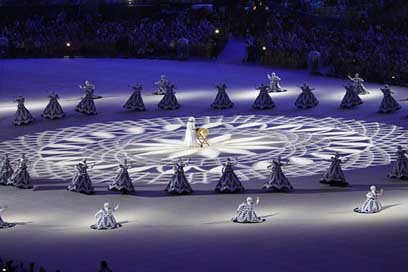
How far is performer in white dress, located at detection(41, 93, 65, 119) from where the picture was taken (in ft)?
127

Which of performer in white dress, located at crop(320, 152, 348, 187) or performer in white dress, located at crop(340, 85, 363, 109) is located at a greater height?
performer in white dress, located at crop(320, 152, 348, 187)

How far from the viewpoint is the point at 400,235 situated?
76.3 feet

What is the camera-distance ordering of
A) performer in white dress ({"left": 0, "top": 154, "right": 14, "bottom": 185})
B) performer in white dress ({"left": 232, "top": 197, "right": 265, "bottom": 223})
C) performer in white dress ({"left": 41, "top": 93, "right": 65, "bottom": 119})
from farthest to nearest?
1. performer in white dress ({"left": 41, "top": 93, "right": 65, "bottom": 119})
2. performer in white dress ({"left": 0, "top": 154, "right": 14, "bottom": 185})
3. performer in white dress ({"left": 232, "top": 197, "right": 265, "bottom": 223})

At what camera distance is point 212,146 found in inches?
1324

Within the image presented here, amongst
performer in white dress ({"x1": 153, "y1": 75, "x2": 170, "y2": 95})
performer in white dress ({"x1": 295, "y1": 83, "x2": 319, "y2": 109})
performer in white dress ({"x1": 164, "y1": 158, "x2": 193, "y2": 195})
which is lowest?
performer in white dress ({"x1": 153, "y1": 75, "x2": 170, "y2": 95})

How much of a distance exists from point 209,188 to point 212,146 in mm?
5268

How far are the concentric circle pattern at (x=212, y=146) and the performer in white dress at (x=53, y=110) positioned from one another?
5.92 feet

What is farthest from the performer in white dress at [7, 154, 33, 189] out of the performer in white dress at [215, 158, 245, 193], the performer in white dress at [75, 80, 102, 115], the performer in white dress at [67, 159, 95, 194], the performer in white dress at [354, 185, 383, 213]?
the performer in white dress at [75, 80, 102, 115]

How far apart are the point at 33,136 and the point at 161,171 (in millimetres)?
6902

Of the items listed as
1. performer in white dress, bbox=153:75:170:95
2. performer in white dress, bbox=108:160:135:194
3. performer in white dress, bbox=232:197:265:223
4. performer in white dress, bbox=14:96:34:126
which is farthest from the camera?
performer in white dress, bbox=153:75:170:95

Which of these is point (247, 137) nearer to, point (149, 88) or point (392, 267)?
point (149, 88)

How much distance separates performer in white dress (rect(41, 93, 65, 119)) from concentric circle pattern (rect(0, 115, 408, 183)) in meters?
1.80

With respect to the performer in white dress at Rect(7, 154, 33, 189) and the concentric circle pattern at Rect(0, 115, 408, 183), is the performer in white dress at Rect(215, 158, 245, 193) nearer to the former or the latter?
the concentric circle pattern at Rect(0, 115, 408, 183)

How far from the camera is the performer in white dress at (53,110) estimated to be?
127ft
